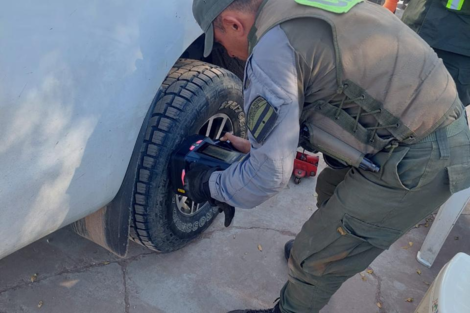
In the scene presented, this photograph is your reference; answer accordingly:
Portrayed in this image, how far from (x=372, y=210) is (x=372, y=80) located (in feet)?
1.70

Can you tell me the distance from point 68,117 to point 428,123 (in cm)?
122

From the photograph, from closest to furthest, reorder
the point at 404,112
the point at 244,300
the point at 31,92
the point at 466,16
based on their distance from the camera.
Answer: the point at 31,92, the point at 404,112, the point at 244,300, the point at 466,16

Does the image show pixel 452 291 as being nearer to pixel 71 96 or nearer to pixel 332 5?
pixel 332 5

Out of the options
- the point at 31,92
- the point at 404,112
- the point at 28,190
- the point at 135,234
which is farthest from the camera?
the point at 135,234

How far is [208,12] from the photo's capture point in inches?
57.1

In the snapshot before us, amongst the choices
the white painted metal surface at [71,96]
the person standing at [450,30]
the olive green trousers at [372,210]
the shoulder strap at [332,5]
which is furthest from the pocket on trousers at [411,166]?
the person standing at [450,30]

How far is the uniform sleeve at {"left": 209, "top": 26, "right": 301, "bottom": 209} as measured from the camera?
135 cm

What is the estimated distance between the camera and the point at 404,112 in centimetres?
146

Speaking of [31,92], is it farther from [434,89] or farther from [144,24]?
[434,89]

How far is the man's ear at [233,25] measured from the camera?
1451mm

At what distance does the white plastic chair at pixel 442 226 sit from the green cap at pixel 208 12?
1.74 meters

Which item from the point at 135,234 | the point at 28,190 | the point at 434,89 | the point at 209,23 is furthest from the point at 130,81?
the point at 434,89

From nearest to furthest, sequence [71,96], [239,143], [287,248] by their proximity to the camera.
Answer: [71,96]
[239,143]
[287,248]

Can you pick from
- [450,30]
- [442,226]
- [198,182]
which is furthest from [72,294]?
[450,30]
